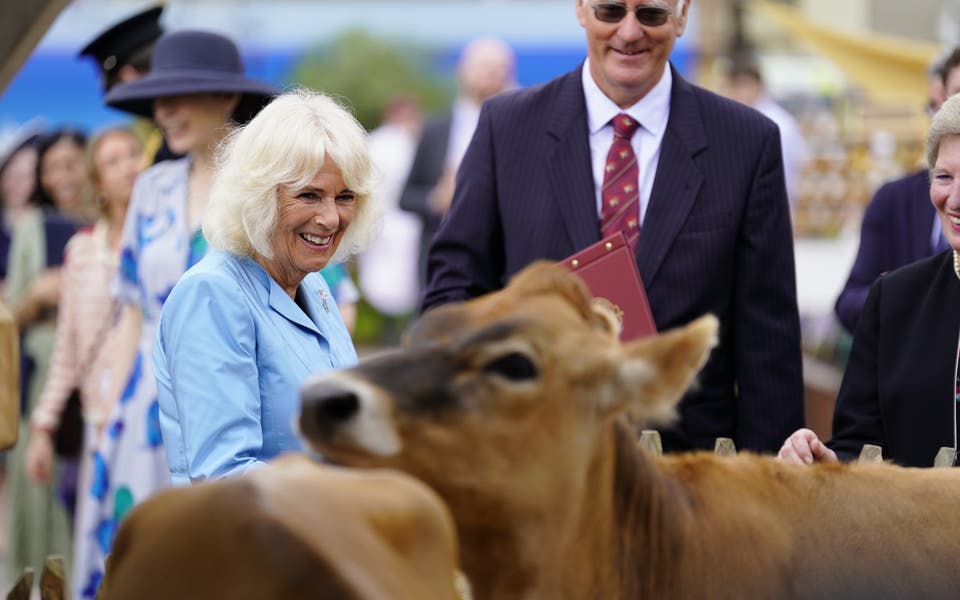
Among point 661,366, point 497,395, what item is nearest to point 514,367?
point 497,395

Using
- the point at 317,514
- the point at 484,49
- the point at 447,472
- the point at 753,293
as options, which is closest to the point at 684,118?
the point at 753,293

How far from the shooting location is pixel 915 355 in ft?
15.0

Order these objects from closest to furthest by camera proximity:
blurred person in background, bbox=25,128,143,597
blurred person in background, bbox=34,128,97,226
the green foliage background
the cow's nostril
Answer: the cow's nostril → blurred person in background, bbox=25,128,143,597 → blurred person in background, bbox=34,128,97,226 → the green foliage background

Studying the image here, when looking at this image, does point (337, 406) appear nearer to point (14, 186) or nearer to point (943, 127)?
point (943, 127)

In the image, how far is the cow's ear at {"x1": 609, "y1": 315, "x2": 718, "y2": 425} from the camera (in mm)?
3219

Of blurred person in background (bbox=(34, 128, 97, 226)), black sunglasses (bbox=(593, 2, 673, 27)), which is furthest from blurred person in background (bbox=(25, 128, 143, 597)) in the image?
black sunglasses (bbox=(593, 2, 673, 27))

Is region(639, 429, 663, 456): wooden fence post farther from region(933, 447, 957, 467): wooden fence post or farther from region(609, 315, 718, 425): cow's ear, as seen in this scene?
region(609, 315, 718, 425): cow's ear

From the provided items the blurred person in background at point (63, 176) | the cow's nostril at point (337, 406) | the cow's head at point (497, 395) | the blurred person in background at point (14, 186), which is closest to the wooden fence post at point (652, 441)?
the cow's head at point (497, 395)

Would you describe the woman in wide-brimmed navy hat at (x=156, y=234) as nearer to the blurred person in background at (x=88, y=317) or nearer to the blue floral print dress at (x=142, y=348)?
the blue floral print dress at (x=142, y=348)

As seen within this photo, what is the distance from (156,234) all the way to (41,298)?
2.72 m

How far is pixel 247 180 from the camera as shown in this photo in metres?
4.21

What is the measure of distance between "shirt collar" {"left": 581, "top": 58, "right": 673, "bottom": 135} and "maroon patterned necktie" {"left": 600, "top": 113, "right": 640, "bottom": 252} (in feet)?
0.09

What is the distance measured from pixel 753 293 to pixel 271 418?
1.69m

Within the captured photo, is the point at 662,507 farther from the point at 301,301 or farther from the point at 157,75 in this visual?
the point at 157,75
